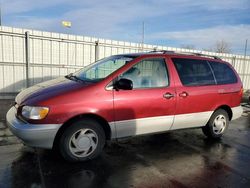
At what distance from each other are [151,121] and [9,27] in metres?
6.72

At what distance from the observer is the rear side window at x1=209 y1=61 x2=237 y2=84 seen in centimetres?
566

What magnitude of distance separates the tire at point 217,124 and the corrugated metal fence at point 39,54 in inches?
243

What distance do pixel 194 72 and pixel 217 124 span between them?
1.36m

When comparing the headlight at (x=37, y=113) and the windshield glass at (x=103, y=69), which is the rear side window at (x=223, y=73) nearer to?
the windshield glass at (x=103, y=69)

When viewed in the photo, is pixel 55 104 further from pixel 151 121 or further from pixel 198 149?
pixel 198 149

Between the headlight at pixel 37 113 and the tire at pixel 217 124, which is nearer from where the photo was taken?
the headlight at pixel 37 113

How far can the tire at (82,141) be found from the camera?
13.1 ft

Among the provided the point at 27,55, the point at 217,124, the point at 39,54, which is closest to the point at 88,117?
the point at 217,124

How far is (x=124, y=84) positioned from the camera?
4203 millimetres

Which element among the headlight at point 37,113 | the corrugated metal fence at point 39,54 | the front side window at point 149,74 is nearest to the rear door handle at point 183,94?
the front side window at point 149,74

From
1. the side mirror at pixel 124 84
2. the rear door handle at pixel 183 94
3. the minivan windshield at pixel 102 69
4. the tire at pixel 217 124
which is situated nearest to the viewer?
the side mirror at pixel 124 84

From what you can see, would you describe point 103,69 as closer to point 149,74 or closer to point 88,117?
point 149,74

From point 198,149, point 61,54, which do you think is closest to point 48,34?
point 61,54

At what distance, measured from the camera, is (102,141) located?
4266 millimetres
